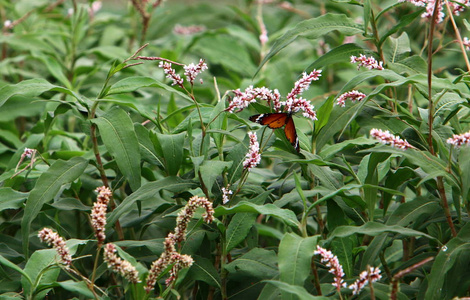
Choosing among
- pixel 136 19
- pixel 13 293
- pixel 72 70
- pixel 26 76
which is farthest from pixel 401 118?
pixel 136 19

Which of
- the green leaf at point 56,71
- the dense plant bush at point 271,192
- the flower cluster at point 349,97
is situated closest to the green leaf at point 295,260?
the dense plant bush at point 271,192

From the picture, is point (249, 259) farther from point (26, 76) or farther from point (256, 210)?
point (26, 76)

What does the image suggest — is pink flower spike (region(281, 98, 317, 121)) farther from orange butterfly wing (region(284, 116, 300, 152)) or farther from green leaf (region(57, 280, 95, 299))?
green leaf (region(57, 280, 95, 299))

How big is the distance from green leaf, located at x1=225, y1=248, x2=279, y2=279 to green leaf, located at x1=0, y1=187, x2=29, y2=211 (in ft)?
1.79

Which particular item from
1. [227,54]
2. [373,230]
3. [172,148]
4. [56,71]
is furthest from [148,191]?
[227,54]

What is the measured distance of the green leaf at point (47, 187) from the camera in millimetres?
1336

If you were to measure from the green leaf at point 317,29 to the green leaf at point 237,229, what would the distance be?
0.38 meters

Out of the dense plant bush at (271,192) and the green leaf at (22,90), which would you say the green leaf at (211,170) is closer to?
the dense plant bush at (271,192)

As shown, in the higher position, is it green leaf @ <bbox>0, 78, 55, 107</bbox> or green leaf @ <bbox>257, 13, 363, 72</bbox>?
green leaf @ <bbox>257, 13, 363, 72</bbox>

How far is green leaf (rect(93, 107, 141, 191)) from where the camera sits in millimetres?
1362

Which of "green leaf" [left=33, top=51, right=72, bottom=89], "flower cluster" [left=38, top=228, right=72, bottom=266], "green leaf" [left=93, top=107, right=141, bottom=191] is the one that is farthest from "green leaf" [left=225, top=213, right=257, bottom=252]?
"green leaf" [left=33, top=51, right=72, bottom=89]

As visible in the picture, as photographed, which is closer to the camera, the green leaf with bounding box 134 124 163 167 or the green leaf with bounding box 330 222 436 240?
the green leaf with bounding box 330 222 436 240

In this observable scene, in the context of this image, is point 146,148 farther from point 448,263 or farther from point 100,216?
point 448,263

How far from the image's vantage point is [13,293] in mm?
1307
